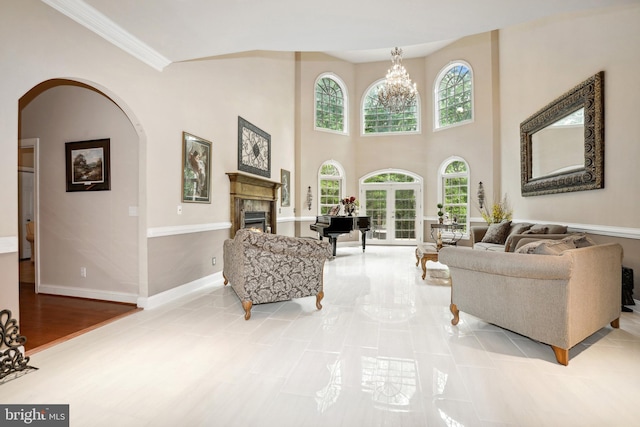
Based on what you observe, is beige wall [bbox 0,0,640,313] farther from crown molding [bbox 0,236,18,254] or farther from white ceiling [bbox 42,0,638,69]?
white ceiling [bbox 42,0,638,69]

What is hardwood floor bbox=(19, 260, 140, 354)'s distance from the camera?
8.61 feet

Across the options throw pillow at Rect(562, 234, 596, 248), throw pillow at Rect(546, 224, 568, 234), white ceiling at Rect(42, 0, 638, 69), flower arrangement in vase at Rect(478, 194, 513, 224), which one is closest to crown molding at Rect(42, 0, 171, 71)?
white ceiling at Rect(42, 0, 638, 69)

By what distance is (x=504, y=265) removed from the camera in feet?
7.59

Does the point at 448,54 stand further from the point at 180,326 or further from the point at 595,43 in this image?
the point at 180,326

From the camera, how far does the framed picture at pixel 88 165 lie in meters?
3.61

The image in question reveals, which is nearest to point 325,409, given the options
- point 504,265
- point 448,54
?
point 504,265

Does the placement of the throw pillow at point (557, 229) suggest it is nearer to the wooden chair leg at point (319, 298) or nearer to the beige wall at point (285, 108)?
the beige wall at point (285, 108)

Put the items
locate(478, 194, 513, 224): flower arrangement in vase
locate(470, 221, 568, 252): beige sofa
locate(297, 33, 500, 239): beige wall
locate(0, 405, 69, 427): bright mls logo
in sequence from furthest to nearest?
locate(297, 33, 500, 239): beige wall, locate(478, 194, 513, 224): flower arrangement in vase, locate(470, 221, 568, 252): beige sofa, locate(0, 405, 69, 427): bright mls logo

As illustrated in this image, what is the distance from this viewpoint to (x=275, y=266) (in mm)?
3115

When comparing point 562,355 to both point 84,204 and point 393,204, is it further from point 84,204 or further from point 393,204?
point 393,204

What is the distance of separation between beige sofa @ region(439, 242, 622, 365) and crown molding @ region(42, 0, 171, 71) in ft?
11.9

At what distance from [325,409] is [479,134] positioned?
7.90 meters

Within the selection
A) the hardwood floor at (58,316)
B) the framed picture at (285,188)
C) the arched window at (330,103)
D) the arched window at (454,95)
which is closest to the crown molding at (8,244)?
the hardwood floor at (58,316)

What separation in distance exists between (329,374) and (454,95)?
8443 mm
